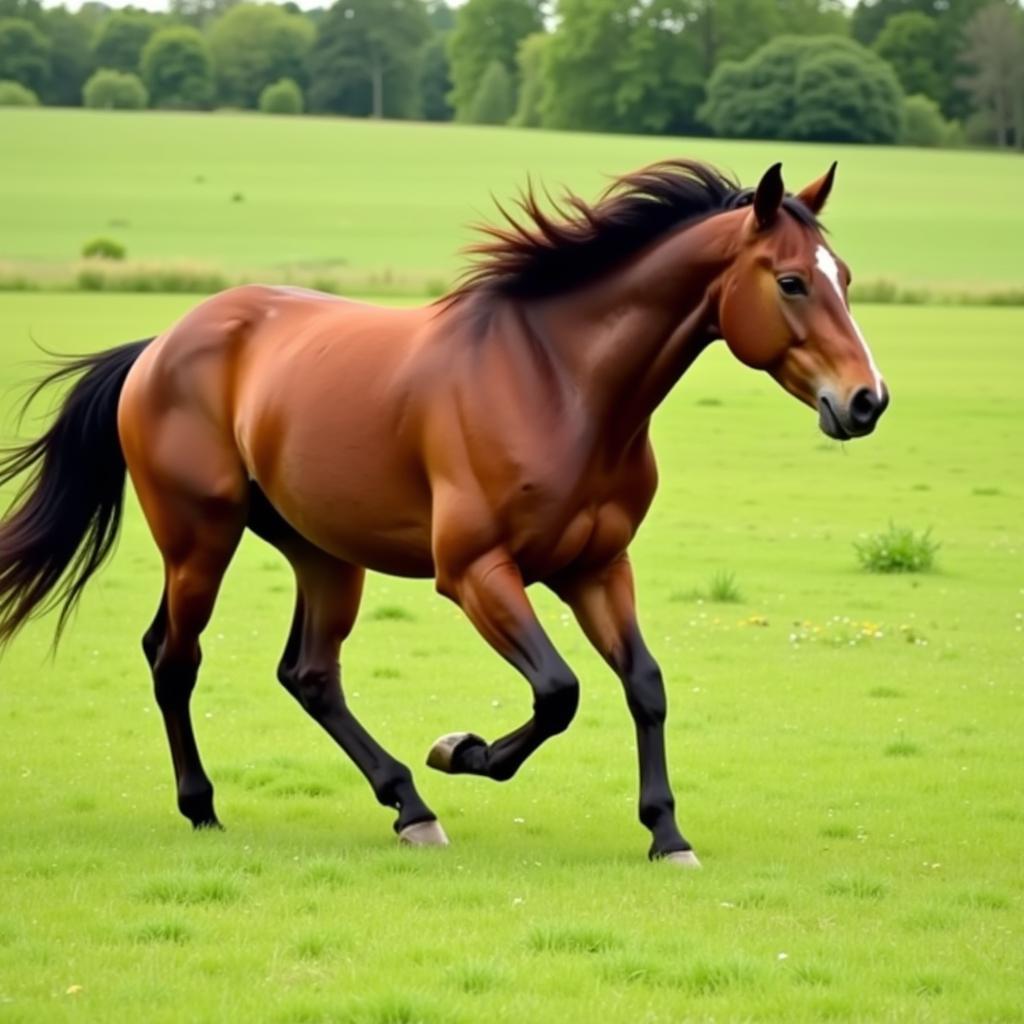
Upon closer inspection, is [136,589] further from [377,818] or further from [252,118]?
[252,118]

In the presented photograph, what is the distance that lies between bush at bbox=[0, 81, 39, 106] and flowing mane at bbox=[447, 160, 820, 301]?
118m

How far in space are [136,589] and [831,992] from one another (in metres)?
11.2

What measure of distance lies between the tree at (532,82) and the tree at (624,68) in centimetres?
209

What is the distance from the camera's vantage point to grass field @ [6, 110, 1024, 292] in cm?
6019

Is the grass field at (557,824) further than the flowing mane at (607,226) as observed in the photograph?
No

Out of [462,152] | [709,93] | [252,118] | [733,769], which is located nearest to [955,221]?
[462,152]

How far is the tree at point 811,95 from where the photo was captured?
110250 millimetres

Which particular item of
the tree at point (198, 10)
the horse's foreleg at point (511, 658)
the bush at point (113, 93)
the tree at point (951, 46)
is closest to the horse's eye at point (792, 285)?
the horse's foreleg at point (511, 658)

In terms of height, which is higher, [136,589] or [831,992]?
[831,992]

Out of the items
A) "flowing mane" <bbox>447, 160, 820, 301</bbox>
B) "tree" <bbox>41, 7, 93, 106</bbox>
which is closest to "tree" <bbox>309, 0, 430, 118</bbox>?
"tree" <bbox>41, 7, 93, 106</bbox>

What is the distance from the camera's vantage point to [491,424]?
A: 7.55m

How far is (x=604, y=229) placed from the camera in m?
7.79

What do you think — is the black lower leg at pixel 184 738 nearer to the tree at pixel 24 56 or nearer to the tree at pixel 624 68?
the tree at pixel 624 68

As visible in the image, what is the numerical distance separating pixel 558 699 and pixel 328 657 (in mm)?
1688
